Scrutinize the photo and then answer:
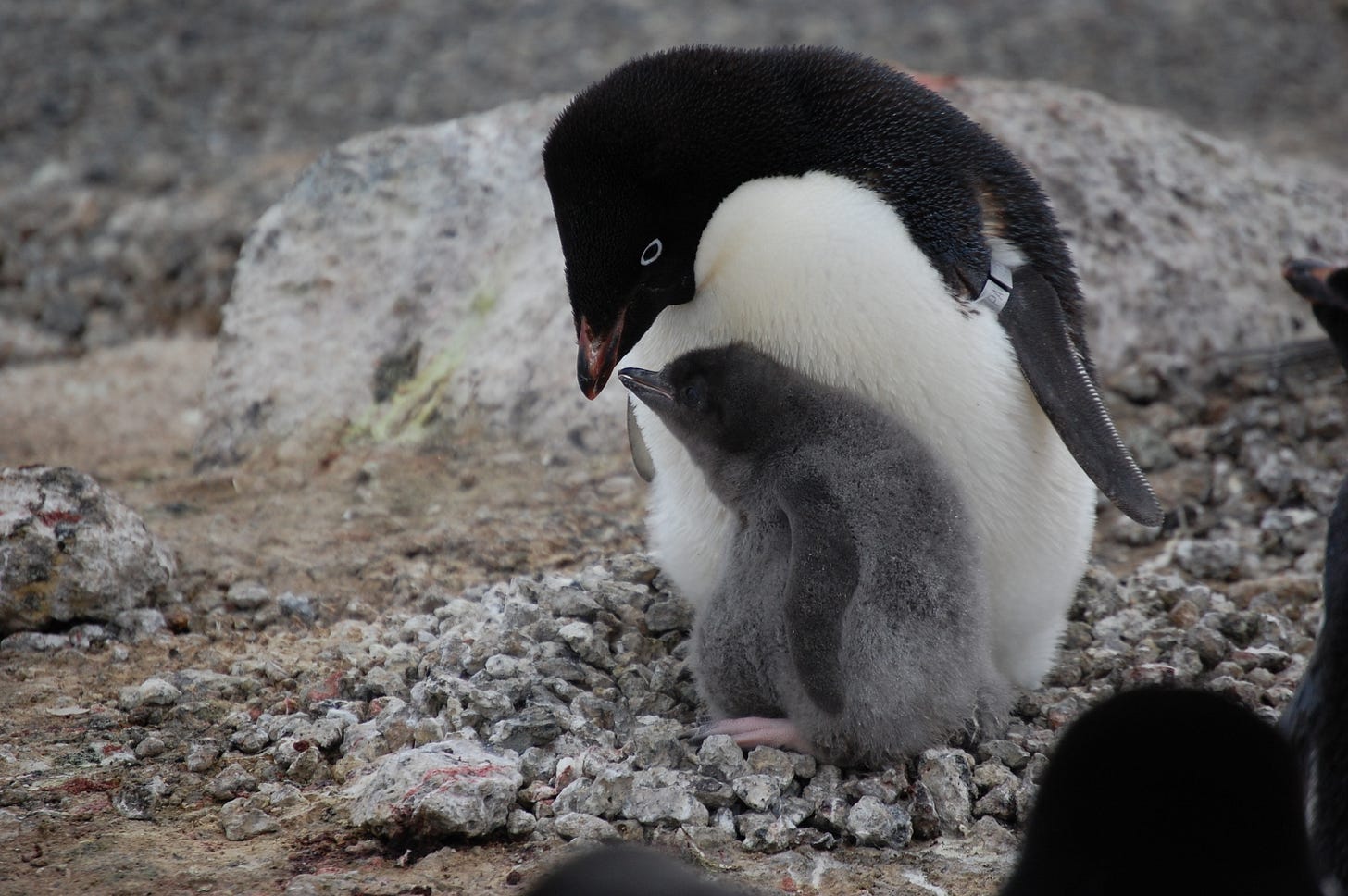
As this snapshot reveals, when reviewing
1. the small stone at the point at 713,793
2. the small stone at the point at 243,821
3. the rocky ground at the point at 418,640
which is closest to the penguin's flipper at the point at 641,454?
the rocky ground at the point at 418,640

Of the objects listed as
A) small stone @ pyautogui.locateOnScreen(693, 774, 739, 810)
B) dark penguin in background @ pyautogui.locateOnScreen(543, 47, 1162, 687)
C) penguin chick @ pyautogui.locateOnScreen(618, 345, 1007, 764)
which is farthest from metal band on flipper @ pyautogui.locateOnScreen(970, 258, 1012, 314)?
small stone @ pyautogui.locateOnScreen(693, 774, 739, 810)

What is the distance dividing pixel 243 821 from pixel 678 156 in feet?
4.40

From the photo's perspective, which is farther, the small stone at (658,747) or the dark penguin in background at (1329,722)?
the small stone at (658,747)

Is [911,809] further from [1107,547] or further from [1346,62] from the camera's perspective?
[1346,62]

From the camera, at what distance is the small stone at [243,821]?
2.21 m

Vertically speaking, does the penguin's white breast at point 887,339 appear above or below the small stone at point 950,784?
above

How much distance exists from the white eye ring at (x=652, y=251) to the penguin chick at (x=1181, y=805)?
52.3 inches

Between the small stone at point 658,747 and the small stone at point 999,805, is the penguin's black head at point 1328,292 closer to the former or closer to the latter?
the small stone at point 999,805

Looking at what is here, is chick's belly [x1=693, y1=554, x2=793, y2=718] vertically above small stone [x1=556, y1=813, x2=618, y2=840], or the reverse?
chick's belly [x1=693, y1=554, x2=793, y2=718]

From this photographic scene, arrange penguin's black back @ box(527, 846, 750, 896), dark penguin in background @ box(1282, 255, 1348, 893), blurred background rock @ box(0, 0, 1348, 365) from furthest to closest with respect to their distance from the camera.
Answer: blurred background rock @ box(0, 0, 1348, 365)
dark penguin in background @ box(1282, 255, 1348, 893)
penguin's black back @ box(527, 846, 750, 896)

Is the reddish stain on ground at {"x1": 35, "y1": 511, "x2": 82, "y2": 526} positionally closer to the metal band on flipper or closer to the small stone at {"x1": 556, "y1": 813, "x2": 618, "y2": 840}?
the small stone at {"x1": 556, "y1": 813, "x2": 618, "y2": 840}

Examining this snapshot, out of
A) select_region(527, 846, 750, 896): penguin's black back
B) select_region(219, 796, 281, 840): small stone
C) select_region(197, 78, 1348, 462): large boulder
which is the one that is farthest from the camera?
select_region(197, 78, 1348, 462): large boulder

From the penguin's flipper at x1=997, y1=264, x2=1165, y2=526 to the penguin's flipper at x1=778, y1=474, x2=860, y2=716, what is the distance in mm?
483

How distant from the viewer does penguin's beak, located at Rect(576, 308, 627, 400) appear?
253cm
